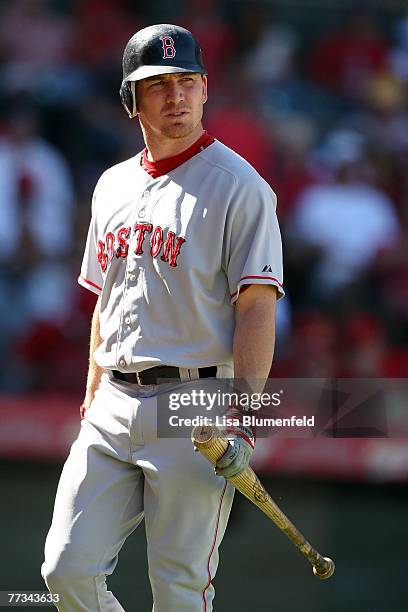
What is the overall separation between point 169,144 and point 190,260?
41 centimetres

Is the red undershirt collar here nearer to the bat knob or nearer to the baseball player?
the baseball player

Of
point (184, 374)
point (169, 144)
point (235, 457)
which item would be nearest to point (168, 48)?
point (169, 144)

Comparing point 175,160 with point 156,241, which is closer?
point 156,241

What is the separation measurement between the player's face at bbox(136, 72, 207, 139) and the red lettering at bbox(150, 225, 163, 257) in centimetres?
30

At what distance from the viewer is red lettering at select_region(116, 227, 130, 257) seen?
3.63 m

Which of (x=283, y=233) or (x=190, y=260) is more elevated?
(x=283, y=233)

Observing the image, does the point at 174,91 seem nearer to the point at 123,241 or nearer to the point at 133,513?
the point at 123,241

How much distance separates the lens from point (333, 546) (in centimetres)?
627

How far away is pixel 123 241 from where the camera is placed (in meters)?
3.64

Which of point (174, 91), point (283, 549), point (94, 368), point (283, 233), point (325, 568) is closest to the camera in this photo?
point (174, 91)

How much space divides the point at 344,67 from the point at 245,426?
676 centimetres

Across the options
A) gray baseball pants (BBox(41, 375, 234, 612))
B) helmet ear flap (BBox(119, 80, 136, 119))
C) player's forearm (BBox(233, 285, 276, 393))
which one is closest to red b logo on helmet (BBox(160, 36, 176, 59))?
helmet ear flap (BBox(119, 80, 136, 119))

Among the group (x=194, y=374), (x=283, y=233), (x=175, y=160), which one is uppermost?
(x=283, y=233)

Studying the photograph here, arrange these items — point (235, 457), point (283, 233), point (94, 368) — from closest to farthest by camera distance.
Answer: point (235, 457)
point (94, 368)
point (283, 233)
